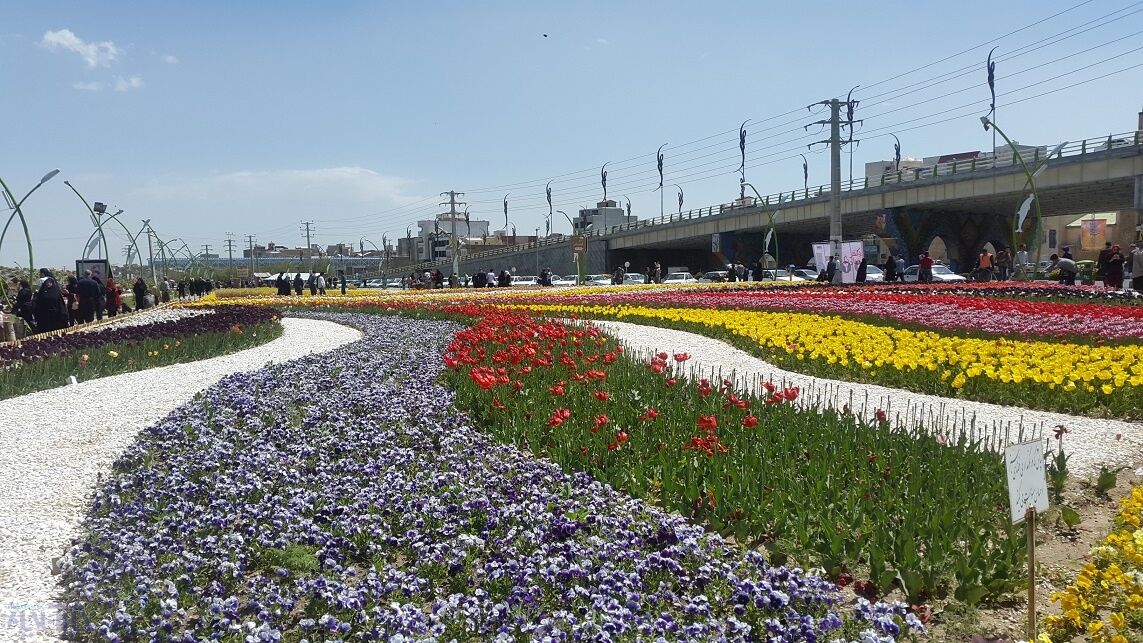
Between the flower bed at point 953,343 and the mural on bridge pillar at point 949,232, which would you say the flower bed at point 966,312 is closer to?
the flower bed at point 953,343

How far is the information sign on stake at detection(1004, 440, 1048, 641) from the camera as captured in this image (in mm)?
3879

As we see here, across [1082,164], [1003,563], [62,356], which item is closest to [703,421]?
[1003,563]

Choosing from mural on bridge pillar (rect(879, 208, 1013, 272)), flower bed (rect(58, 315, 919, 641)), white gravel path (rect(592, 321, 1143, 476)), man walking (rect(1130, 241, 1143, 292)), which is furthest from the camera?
mural on bridge pillar (rect(879, 208, 1013, 272))

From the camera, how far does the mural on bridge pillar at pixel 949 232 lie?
213ft

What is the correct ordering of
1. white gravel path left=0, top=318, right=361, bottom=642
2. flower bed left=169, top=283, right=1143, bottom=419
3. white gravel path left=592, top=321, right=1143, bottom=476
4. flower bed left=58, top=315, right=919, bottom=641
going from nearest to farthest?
flower bed left=58, top=315, right=919, bottom=641, white gravel path left=0, top=318, right=361, bottom=642, white gravel path left=592, top=321, right=1143, bottom=476, flower bed left=169, top=283, right=1143, bottom=419

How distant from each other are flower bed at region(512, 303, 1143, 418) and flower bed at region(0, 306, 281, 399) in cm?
929

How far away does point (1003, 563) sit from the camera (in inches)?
173

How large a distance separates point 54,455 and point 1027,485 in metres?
8.05

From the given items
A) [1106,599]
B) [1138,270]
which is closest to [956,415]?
[1106,599]

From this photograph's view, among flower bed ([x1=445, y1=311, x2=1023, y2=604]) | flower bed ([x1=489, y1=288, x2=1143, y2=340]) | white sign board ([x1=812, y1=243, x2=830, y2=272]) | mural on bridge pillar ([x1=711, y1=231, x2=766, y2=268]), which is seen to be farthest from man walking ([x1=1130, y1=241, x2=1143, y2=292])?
mural on bridge pillar ([x1=711, y1=231, x2=766, y2=268])

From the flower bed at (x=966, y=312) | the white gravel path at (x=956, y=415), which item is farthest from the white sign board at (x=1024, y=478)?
the flower bed at (x=966, y=312)

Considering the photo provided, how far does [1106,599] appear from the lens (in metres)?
3.69

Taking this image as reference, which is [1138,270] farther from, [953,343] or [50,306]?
[50,306]

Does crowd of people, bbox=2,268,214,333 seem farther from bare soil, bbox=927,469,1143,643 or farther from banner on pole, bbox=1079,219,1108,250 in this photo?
banner on pole, bbox=1079,219,1108,250
